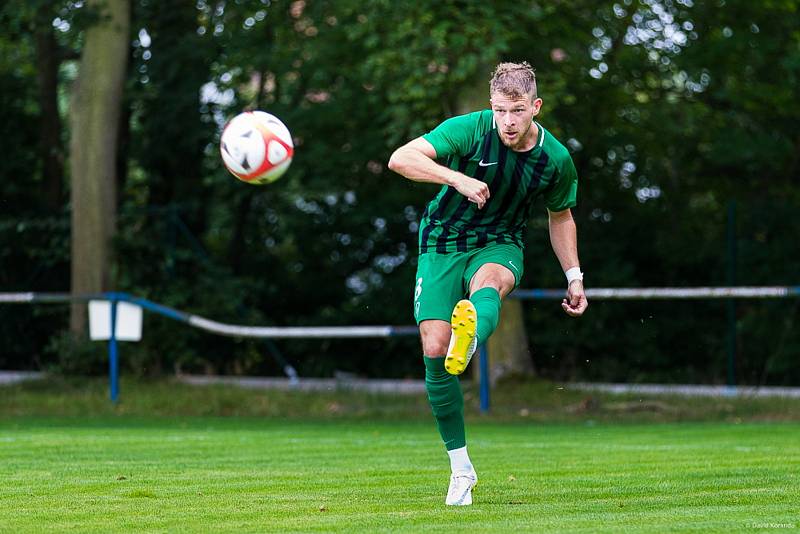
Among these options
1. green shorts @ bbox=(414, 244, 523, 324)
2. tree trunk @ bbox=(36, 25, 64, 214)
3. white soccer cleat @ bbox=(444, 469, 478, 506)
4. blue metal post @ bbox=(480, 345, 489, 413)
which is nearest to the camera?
white soccer cleat @ bbox=(444, 469, 478, 506)

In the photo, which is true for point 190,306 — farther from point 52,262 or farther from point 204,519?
point 204,519

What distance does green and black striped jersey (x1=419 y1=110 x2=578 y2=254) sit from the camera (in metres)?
6.70

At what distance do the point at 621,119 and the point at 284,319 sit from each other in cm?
594

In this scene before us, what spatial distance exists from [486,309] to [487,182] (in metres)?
0.71

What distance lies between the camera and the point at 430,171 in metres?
6.27

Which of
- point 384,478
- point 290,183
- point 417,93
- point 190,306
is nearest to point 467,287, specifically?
point 384,478

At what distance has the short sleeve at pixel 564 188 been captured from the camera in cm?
691

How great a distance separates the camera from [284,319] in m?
21.4

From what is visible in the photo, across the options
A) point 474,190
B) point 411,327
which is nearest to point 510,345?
point 411,327

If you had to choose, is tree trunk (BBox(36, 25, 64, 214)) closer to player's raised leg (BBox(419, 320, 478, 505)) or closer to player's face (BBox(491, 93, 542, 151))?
player's raised leg (BBox(419, 320, 478, 505))

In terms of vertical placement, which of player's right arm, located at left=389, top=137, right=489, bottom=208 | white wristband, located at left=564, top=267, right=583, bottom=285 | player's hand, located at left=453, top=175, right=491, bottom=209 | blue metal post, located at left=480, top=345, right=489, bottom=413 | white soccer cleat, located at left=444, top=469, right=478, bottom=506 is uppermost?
player's right arm, located at left=389, top=137, right=489, bottom=208

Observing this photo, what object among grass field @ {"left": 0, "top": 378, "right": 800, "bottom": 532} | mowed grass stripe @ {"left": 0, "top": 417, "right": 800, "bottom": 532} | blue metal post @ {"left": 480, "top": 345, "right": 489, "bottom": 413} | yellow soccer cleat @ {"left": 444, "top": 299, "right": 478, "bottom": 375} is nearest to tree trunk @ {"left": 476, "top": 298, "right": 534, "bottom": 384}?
blue metal post @ {"left": 480, "top": 345, "right": 489, "bottom": 413}

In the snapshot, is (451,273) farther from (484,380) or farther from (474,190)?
(484,380)

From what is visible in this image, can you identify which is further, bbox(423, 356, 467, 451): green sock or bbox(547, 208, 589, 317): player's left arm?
bbox(547, 208, 589, 317): player's left arm
